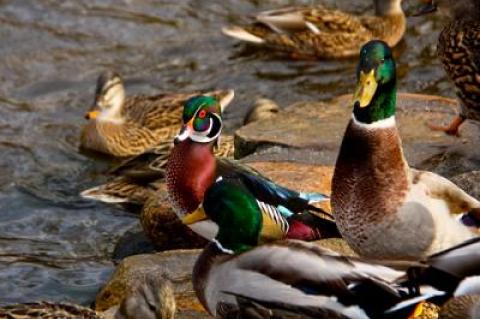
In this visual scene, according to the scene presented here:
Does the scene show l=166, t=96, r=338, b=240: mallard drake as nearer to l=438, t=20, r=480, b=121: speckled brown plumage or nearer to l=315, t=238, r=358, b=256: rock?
l=315, t=238, r=358, b=256: rock

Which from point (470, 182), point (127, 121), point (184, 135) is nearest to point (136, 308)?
point (184, 135)

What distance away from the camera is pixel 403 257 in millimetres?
6012

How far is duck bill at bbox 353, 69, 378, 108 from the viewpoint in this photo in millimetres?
6156

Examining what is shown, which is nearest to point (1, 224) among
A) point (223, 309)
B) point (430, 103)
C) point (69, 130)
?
point (69, 130)

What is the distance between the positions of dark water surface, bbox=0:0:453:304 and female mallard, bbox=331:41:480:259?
2.43 m

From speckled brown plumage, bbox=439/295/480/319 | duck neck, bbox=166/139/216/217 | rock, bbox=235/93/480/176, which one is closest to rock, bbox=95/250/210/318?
duck neck, bbox=166/139/216/217

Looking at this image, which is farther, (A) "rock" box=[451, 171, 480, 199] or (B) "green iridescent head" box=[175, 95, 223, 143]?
(B) "green iridescent head" box=[175, 95, 223, 143]

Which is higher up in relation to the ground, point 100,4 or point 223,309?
point 100,4

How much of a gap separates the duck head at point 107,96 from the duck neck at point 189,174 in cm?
344

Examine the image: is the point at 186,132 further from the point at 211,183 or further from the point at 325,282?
the point at 325,282

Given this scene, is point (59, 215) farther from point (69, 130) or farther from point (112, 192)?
point (69, 130)

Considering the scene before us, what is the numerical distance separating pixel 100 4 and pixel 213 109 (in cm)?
603

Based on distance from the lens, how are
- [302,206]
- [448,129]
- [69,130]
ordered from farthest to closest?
[69,130]
[448,129]
[302,206]

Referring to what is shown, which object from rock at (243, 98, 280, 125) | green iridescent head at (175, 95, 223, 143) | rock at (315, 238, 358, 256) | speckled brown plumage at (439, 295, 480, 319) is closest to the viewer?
speckled brown plumage at (439, 295, 480, 319)
